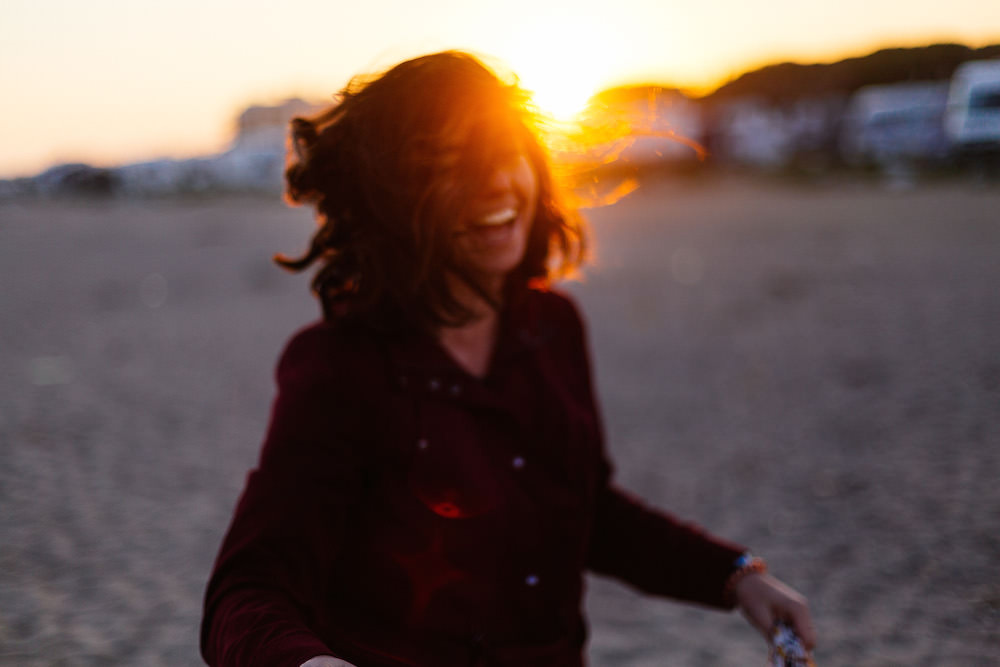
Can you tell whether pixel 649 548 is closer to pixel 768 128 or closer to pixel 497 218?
pixel 497 218

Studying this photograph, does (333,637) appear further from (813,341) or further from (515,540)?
(813,341)

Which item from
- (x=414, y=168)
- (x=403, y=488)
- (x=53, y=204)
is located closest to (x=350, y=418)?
(x=403, y=488)

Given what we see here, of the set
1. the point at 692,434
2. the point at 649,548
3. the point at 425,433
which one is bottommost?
the point at 692,434

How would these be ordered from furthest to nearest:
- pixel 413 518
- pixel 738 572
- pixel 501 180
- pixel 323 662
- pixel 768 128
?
pixel 768 128
pixel 738 572
pixel 501 180
pixel 413 518
pixel 323 662

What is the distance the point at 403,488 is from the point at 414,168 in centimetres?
55

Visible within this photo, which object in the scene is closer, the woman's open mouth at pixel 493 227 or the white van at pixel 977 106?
the woman's open mouth at pixel 493 227

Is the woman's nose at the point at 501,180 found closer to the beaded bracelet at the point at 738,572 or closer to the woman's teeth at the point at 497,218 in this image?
the woman's teeth at the point at 497,218

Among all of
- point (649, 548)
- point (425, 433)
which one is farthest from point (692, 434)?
point (425, 433)

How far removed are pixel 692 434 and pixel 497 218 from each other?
461 cm

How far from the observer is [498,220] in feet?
5.09

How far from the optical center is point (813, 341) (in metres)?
7.72

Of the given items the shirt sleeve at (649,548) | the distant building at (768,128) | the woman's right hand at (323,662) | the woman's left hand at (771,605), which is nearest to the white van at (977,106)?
the distant building at (768,128)

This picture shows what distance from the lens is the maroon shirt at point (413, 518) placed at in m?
1.23

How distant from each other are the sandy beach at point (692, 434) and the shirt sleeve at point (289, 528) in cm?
233
